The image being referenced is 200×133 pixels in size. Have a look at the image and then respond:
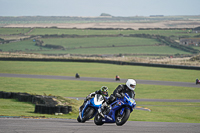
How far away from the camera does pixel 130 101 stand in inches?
465

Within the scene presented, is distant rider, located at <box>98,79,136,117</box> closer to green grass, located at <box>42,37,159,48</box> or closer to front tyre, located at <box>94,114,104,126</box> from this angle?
front tyre, located at <box>94,114,104,126</box>

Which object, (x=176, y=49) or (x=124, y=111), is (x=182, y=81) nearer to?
(x=124, y=111)

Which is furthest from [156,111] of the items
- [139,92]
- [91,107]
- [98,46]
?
[98,46]

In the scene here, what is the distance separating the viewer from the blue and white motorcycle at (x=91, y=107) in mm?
13570

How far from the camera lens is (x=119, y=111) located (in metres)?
12.3

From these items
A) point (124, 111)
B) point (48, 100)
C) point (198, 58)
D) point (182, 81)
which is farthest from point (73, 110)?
point (198, 58)

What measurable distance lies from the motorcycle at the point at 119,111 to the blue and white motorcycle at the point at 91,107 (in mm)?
482

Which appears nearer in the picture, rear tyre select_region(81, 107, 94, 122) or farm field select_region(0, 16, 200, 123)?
rear tyre select_region(81, 107, 94, 122)

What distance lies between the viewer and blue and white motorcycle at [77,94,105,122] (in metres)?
13.6

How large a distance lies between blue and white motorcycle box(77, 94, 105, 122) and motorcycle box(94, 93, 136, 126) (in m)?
0.48

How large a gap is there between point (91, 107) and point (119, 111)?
Result: 1863 millimetres

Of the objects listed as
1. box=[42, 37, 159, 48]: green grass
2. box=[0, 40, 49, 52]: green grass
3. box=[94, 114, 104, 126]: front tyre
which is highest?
box=[42, 37, 159, 48]: green grass

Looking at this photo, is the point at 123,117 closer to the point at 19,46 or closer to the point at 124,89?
the point at 124,89

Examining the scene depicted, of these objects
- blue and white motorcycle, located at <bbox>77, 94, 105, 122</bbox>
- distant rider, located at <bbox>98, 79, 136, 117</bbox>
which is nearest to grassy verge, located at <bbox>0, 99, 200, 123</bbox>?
blue and white motorcycle, located at <bbox>77, 94, 105, 122</bbox>
